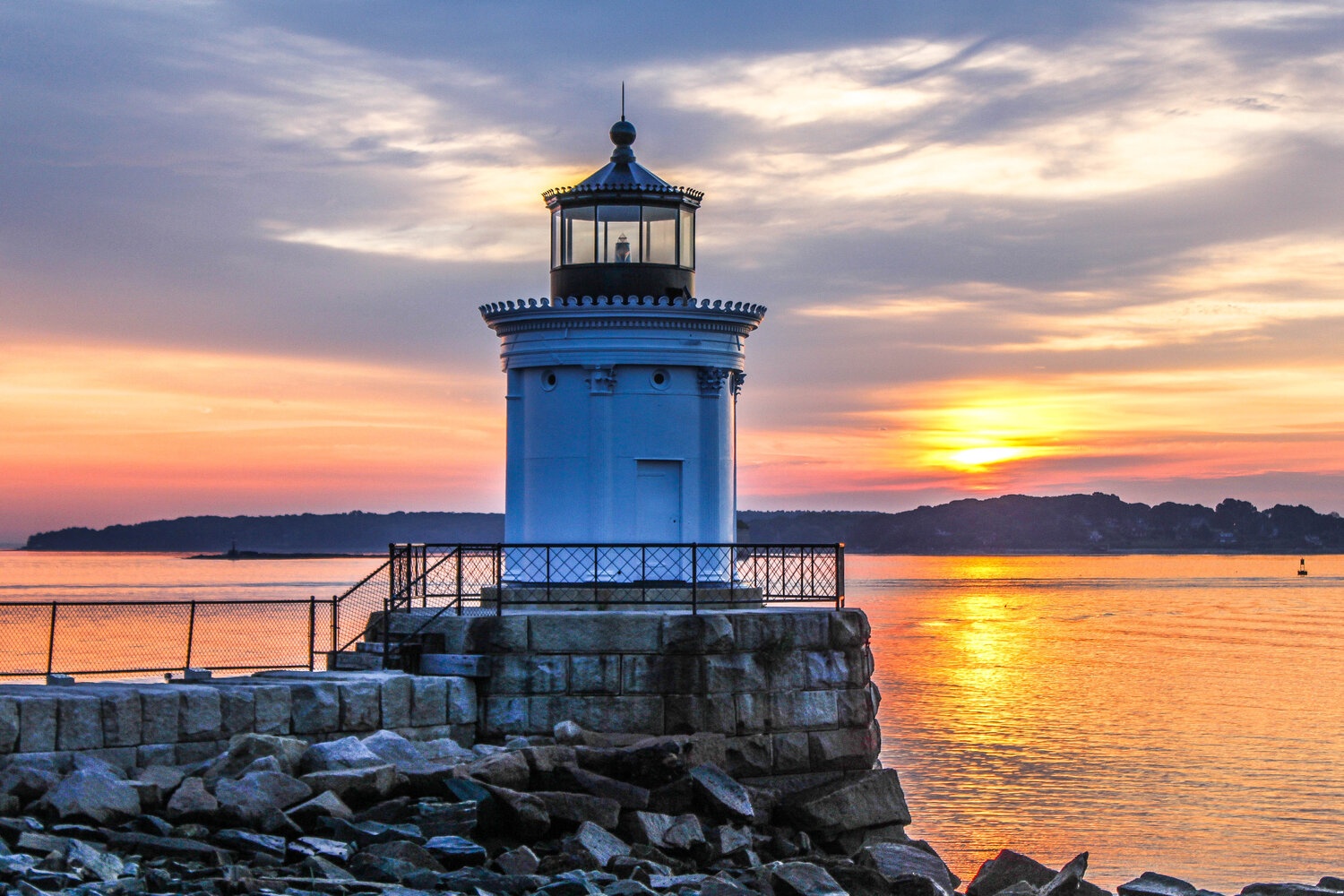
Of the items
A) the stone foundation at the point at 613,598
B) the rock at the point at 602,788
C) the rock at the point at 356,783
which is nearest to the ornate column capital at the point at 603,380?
the stone foundation at the point at 613,598

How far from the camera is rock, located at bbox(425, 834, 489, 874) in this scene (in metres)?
11.2

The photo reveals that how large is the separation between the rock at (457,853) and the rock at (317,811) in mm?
724

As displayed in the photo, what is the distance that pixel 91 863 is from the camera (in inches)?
393

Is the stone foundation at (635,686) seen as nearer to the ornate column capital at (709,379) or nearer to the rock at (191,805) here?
the rock at (191,805)

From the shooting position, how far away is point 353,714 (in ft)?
45.0

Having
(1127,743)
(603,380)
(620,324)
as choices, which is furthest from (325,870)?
(1127,743)

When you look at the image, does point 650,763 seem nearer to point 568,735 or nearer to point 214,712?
point 568,735

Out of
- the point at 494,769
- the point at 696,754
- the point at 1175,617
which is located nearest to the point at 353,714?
the point at 494,769

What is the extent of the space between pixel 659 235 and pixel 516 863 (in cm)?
920

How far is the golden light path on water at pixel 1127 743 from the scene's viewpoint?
22.2m

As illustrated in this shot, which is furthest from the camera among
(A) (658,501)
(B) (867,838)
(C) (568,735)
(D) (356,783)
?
(A) (658,501)

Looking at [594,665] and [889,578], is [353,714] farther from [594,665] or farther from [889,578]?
[889,578]

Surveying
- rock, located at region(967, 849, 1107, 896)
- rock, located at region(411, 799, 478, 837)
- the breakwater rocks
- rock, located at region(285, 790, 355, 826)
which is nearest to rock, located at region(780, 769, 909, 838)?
the breakwater rocks

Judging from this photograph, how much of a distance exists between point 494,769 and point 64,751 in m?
3.25
